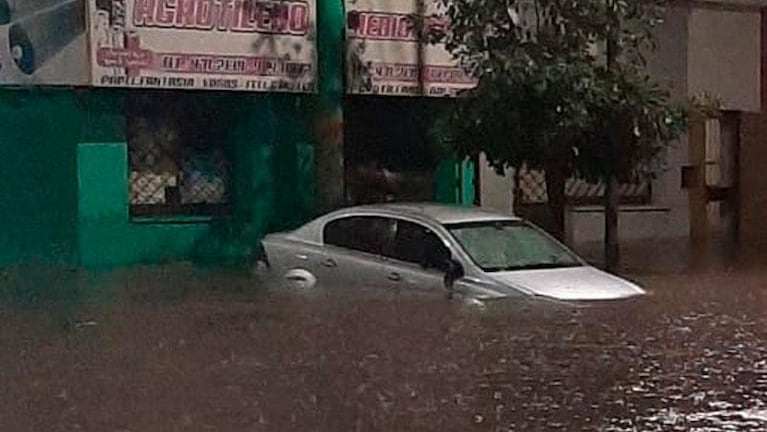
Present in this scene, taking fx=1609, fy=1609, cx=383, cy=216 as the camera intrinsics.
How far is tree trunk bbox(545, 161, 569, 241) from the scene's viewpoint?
63.2ft

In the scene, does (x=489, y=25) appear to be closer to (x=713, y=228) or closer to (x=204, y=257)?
(x=204, y=257)

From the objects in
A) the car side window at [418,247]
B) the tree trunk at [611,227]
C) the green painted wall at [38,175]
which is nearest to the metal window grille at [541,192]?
the tree trunk at [611,227]

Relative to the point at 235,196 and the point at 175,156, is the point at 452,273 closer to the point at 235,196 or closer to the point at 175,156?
the point at 175,156

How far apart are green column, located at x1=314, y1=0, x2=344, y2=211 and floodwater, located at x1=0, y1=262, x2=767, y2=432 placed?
17.7 ft

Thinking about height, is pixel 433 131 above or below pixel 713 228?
above

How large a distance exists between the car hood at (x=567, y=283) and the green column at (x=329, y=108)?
701cm

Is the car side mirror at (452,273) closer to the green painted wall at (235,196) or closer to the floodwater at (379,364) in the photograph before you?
the floodwater at (379,364)

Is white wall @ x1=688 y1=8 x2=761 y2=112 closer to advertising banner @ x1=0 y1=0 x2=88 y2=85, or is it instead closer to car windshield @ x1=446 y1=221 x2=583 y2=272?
advertising banner @ x1=0 y1=0 x2=88 y2=85

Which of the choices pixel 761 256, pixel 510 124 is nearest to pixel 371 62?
pixel 510 124

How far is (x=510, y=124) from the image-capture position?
731 inches

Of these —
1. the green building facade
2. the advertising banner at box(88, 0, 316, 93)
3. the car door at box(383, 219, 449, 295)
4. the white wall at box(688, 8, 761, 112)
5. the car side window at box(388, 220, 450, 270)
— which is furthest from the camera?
the white wall at box(688, 8, 761, 112)

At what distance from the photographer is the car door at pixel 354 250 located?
15.5m

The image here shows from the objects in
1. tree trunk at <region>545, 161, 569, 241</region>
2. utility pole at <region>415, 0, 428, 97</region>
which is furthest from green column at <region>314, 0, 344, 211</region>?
tree trunk at <region>545, 161, 569, 241</region>

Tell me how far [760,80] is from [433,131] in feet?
37.2
